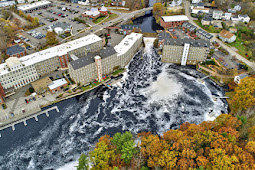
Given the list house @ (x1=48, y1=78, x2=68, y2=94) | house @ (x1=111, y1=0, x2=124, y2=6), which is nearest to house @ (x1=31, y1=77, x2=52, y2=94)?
house @ (x1=48, y1=78, x2=68, y2=94)

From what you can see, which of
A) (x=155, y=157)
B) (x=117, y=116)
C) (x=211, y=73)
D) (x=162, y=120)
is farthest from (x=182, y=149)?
(x=211, y=73)

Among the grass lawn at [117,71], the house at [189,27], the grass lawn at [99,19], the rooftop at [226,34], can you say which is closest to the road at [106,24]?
the grass lawn at [99,19]

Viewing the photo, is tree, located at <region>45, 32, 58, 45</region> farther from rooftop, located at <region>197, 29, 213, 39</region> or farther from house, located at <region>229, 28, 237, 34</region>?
house, located at <region>229, 28, 237, 34</region>

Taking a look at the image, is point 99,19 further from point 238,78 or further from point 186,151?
point 186,151

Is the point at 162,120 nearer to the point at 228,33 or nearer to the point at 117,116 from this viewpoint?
the point at 117,116

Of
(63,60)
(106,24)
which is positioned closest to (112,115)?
(63,60)

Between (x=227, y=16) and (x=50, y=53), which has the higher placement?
(x=227, y=16)
